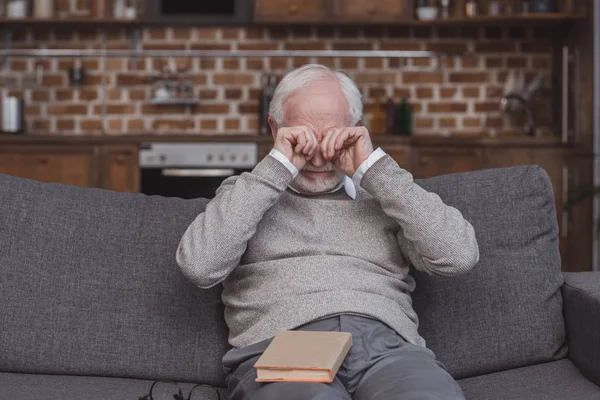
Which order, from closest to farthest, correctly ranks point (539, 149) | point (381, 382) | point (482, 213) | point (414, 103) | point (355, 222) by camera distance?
point (381, 382)
point (355, 222)
point (482, 213)
point (539, 149)
point (414, 103)

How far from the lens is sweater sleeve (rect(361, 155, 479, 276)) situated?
172cm

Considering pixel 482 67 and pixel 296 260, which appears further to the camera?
pixel 482 67

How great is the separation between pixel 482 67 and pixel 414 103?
1.70 feet

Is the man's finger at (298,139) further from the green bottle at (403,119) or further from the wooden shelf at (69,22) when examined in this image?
the wooden shelf at (69,22)

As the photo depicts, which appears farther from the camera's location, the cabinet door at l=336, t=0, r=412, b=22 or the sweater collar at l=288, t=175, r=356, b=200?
the cabinet door at l=336, t=0, r=412, b=22

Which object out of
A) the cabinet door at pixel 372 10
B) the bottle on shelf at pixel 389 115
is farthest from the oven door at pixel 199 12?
the bottle on shelf at pixel 389 115

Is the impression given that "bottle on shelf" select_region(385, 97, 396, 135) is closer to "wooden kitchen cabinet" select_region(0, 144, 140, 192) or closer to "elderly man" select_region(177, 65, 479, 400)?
"wooden kitchen cabinet" select_region(0, 144, 140, 192)

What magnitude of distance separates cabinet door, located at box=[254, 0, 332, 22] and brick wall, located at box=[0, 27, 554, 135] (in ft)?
0.92

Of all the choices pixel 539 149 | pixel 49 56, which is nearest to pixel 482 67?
pixel 539 149

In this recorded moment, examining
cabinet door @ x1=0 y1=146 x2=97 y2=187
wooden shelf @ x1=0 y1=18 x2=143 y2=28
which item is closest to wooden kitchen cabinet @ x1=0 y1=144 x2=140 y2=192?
cabinet door @ x1=0 y1=146 x2=97 y2=187

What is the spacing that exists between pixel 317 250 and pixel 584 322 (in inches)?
24.5

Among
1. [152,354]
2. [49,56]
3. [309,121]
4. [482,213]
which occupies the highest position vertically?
[49,56]

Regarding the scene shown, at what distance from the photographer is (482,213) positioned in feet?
6.53

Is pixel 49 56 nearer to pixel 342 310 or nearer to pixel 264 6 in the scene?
pixel 264 6
